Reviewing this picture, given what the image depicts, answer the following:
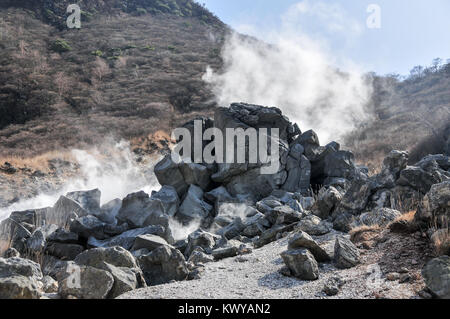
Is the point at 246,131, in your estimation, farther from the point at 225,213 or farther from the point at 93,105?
the point at 93,105

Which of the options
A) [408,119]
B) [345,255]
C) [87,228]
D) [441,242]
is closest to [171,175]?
[87,228]

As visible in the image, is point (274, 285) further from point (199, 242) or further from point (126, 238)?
point (126, 238)

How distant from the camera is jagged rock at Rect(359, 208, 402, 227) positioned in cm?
699

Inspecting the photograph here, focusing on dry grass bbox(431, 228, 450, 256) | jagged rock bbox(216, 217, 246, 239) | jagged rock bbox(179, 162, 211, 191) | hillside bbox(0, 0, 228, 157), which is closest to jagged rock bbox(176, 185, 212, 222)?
jagged rock bbox(179, 162, 211, 191)

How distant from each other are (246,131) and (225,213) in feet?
16.3

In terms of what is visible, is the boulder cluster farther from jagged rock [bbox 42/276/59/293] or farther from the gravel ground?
the gravel ground

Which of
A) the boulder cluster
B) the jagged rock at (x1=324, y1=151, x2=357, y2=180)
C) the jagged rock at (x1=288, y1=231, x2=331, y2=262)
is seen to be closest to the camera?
the boulder cluster

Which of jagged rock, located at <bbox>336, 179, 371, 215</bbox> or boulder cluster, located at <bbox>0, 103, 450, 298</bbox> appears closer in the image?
boulder cluster, located at <bbox>0, 103, 450, 298</bbox>

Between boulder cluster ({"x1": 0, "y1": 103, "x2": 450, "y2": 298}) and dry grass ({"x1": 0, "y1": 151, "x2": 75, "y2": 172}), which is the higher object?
dry grass ({"x1": 0, "y1": 151, "x2": 75, "y2": 172})

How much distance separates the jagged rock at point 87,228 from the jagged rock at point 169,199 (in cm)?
350

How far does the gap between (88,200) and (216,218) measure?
494 cm

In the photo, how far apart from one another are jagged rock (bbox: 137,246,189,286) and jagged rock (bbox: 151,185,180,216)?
8022 millimetres

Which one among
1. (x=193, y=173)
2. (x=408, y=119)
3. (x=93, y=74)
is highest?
(x=93, y=74)

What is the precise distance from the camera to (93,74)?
147 ft
